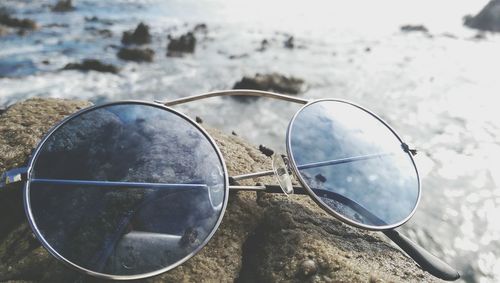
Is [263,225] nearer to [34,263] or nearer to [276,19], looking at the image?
[34,263]

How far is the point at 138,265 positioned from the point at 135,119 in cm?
68

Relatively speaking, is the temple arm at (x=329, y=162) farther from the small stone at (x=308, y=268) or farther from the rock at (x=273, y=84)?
the rock at (x=273, y=84)

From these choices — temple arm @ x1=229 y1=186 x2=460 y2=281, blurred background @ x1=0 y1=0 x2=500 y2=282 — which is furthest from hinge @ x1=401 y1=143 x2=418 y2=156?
blurred background @ x1=0 y1=0 x2=500 y2=282

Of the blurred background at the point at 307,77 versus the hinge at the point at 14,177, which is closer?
the hinge at the point at 14,177

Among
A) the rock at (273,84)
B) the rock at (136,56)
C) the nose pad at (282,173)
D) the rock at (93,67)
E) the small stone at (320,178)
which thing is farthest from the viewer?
the rock at (136,56)

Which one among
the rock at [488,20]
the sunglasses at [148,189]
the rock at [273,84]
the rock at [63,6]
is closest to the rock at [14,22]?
the rock at [63,6]

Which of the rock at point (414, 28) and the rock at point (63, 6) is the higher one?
the rock at point (63, 6)

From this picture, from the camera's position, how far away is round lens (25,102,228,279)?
4.65 ft

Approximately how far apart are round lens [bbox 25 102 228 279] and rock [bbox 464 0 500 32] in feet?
84.3

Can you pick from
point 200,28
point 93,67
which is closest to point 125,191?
point 93,67

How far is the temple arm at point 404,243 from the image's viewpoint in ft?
5.63

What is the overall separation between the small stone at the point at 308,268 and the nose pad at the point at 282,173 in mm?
368

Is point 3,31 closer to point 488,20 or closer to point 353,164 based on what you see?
point 353,164

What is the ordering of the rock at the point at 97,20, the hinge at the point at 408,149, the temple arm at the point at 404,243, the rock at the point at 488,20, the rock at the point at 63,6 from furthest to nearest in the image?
the rock at the point at 488,20
the rock at the point at 63,6
the rock at the point at 97,20
the hinge at the point at 408,149
the temple arm at the point at 404,243
